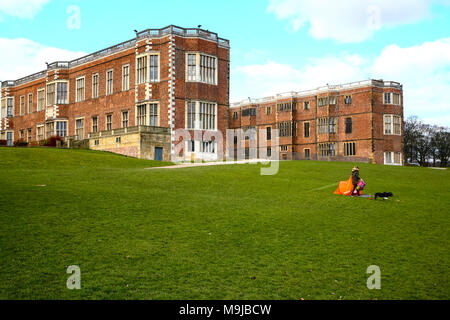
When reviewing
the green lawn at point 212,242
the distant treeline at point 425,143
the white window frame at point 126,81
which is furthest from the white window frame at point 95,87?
the distant treeline at point 425,143

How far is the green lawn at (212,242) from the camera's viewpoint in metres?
8.11

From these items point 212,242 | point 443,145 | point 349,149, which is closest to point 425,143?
point 443,145

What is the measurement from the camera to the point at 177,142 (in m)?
44.3

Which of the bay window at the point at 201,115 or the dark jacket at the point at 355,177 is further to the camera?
the bay window at the point at 201,115

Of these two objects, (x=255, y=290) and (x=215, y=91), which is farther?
(x=215, y=91)

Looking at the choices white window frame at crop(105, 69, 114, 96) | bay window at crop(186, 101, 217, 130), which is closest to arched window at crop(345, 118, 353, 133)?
bay window at crop(186, 101, 217, 130)

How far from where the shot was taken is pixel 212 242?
10.8m

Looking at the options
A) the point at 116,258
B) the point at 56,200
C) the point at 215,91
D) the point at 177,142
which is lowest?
the point at 116,258

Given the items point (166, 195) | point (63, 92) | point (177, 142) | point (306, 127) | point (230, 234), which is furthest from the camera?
point (306, 127)

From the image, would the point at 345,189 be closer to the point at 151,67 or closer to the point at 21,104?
the point at 151,67

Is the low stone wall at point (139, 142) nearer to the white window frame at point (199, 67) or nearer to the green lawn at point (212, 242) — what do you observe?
the white window frame at point (199, 67)
